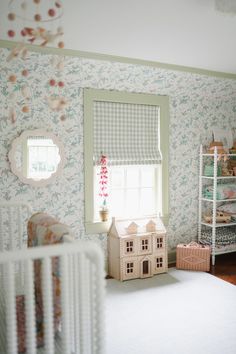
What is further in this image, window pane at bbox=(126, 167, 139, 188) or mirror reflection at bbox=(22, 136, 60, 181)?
window pane at bbox=(126, 167, 139, 188)

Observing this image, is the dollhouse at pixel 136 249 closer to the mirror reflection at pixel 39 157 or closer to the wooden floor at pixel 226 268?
the wooden floor at pixel 226 268

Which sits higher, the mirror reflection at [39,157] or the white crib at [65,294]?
the mirror reflection at [39,157]

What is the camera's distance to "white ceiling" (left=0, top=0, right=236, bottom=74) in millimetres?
2219

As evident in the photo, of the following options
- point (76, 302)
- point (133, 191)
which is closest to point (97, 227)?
point (133, 191)

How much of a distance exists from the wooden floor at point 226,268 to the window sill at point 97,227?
1357mm

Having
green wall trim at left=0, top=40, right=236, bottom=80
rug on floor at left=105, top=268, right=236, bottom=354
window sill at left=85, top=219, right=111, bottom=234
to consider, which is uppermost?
green wall trim at left=0, top=40, right=236, bottom=80

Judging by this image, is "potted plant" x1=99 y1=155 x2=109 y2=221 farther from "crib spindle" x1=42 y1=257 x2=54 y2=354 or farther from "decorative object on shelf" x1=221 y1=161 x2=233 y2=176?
"crib spindle" x1=42 y1=257 x2=54 y2=354

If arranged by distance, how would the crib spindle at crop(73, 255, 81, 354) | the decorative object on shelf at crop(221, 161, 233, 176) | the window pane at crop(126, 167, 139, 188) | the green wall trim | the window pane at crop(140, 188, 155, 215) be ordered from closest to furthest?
1. the crib spindle at crop(73, 255, 81, 354)
2. the green wall trim
3. the window pane at crop(126, 167, 139, 188)
4. the window pane at crop(140, 188, 155, 215)
5. the decorative object on shelf at crop(221, 161, 233, 176)

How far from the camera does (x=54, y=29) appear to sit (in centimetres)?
→ 254

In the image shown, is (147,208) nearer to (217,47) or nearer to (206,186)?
(206,186)

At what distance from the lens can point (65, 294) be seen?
1226mm

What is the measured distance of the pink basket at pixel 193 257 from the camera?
386cm

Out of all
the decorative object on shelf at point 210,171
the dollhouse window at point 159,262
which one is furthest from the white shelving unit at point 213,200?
the dollhouse window at point 159,262

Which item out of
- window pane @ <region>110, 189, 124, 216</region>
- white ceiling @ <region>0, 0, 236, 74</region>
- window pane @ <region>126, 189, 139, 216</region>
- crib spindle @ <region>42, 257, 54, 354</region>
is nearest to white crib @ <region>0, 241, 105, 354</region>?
crib spindle @ <region>42, 257, 54, 354</region>
